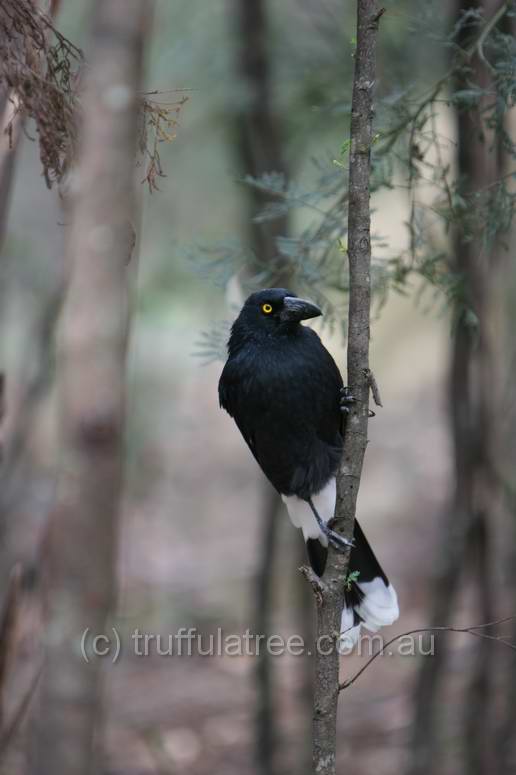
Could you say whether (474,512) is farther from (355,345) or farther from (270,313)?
(355,345)

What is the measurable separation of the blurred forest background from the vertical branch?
146mm

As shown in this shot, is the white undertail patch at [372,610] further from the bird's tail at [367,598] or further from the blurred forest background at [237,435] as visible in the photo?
the blurred forest background at [237,435]

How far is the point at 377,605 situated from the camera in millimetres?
3521

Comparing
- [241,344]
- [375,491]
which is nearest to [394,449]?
[375,491]

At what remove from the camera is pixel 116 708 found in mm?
8656

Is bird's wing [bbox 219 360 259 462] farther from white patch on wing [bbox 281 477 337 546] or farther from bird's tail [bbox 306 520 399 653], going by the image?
bird's tail [bbox 306 520 399 653]

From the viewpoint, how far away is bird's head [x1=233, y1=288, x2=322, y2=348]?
347 cm

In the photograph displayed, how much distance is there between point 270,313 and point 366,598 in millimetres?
1129

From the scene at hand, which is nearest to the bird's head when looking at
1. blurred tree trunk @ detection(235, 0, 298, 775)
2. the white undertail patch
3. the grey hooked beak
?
the grey hooked beak

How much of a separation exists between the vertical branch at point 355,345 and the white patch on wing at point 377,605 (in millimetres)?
963

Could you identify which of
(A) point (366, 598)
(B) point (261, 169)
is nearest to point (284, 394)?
(A) point (366, 598)

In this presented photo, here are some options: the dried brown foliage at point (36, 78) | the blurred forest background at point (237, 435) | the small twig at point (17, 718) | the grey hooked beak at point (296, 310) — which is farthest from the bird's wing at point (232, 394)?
the small twig at point (17, 718)

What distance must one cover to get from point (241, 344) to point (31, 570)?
1982mm

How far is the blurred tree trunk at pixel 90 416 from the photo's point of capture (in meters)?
3.61
